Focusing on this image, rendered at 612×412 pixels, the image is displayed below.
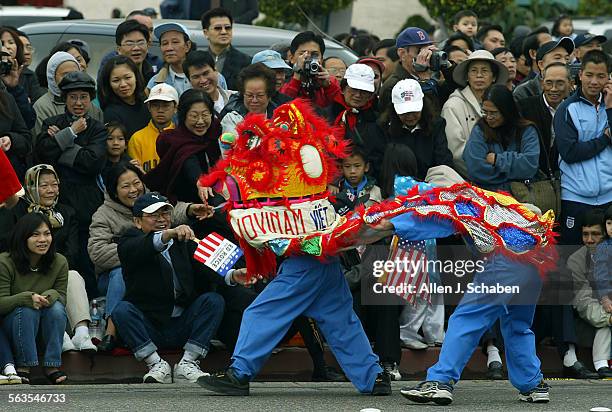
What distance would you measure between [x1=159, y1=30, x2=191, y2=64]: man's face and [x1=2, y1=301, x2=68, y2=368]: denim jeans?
10.6 ft

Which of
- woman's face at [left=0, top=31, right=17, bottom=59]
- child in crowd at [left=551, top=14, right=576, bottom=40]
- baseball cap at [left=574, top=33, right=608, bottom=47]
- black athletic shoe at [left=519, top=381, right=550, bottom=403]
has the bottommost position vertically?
black athletic shoe at [left=519, top=381, right=550, bottom=403]

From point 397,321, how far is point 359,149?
1.48m

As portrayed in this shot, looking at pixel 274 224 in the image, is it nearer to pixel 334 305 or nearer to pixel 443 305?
pixel 334 305

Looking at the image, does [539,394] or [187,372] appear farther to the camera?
[187,372]

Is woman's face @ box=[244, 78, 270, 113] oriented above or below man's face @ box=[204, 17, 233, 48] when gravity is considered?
below

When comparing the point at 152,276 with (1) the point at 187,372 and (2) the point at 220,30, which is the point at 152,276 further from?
(2) the point at 220,30

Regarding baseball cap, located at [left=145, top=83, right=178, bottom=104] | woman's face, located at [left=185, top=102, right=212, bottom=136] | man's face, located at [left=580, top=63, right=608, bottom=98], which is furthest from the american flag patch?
man's face, located at [left=580, top=63, right=608, bottom=98]

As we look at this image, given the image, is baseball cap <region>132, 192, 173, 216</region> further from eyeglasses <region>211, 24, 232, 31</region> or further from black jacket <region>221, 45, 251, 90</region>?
eyeglasses <region>211, 24, 232, 31</region>

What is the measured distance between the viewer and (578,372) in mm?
11359

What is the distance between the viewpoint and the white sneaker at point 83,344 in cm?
1080

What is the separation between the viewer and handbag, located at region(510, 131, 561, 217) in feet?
38.1

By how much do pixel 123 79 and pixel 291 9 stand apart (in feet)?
35.4

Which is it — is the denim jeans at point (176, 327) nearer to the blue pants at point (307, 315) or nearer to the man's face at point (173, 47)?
the blue pants at point (307, 315)

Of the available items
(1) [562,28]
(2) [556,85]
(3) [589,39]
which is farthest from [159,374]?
(1) [562,28]
